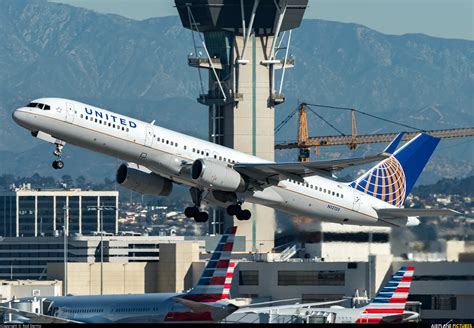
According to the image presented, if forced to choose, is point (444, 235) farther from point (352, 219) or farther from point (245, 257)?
point (245, 257)

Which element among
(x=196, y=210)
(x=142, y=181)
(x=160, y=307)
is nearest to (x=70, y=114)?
(x=142, y=181)

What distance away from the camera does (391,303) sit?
8619 cm

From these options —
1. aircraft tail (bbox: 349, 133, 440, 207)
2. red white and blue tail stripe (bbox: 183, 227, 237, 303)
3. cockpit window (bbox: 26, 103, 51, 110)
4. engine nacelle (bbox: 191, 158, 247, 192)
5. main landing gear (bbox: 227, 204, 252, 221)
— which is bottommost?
red white and blue tail stripe (bbox: 183, 227, 237, 303)

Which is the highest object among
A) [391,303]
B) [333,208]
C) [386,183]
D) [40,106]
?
[40,106]

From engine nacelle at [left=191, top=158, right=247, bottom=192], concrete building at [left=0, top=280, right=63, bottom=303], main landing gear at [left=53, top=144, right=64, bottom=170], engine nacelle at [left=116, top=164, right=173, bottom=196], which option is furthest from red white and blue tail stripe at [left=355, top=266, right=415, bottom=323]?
concrete building at [left=0, top=280, right=63, bottom=303]

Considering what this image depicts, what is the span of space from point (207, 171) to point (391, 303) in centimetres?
1290

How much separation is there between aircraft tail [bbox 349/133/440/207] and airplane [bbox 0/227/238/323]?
1357 centimetres

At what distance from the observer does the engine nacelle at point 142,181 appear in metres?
88.1

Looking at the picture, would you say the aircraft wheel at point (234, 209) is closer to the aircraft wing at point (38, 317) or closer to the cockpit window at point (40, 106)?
the aircraft wing at point (38, 317)

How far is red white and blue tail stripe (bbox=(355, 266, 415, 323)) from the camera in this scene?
281ft

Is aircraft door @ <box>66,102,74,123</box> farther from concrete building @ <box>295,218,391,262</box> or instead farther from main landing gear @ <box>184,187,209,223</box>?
concrete building @ <box>295,218,391,262</box>

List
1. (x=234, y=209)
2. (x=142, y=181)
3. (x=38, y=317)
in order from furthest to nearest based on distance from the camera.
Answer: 1. (x=142, y=181)
2. (x=234, y=209)
3. (x=38, y=317)

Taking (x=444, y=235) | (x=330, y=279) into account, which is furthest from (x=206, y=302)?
(x=330, y=279)

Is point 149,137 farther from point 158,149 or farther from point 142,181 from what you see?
point 142,181
